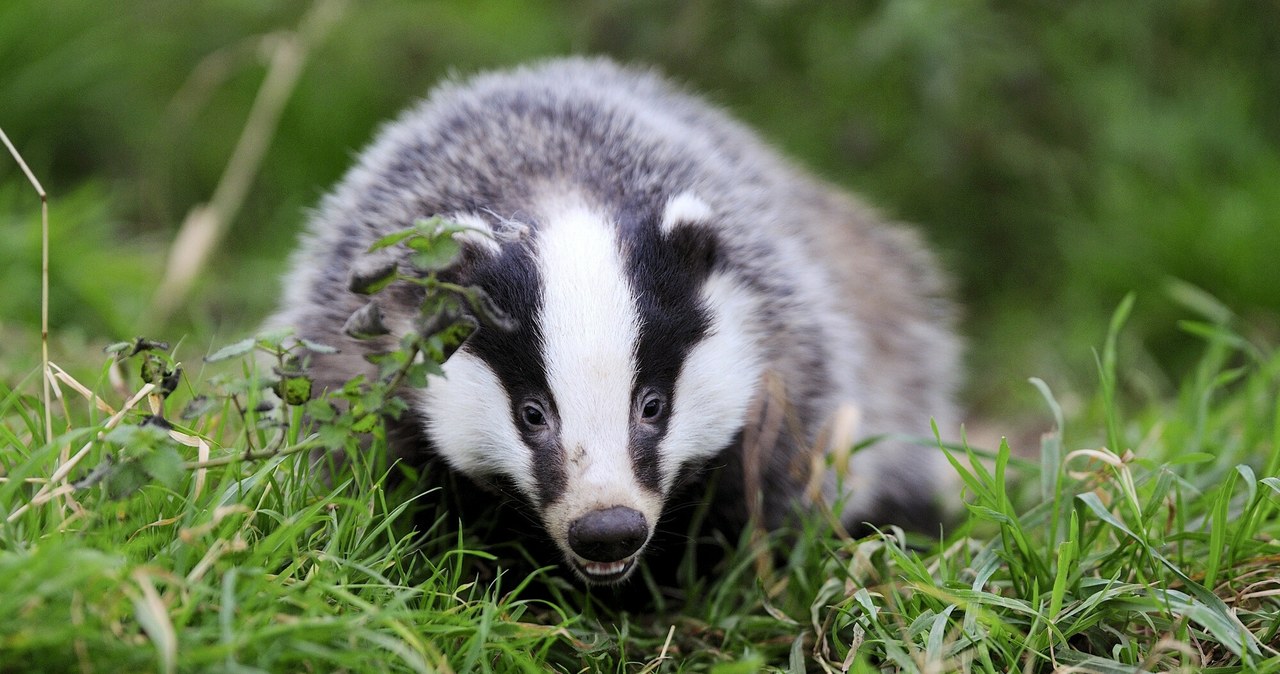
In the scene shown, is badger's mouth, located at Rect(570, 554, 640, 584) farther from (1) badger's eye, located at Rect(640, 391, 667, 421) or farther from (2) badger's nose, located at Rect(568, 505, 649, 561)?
(1) badger's eye, located at Rect(640, 391, 667, 421)

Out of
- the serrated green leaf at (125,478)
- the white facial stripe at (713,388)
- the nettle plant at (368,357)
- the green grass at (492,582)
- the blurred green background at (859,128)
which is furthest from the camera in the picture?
the blurred green background at (859,128)

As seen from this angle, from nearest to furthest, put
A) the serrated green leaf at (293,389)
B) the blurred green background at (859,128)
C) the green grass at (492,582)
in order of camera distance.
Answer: the green grass at (492,582), the serrated green leaf at (293,389), the blurred green background at (859,128)

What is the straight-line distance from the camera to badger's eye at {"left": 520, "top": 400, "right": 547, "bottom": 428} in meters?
2.61

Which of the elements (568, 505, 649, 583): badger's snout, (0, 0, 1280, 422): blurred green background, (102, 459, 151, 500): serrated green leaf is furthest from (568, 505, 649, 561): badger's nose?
(0, 0, 1280, 422): blurred green background

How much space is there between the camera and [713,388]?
109 inches

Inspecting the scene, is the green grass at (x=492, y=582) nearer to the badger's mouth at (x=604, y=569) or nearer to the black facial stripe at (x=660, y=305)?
the badger's mouth at (x=604, y=569)

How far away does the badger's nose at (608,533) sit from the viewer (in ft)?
8.14

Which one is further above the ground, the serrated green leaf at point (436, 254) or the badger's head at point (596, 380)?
the serrated green leaf at point (436, 254)

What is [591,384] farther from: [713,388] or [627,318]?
[713,388]

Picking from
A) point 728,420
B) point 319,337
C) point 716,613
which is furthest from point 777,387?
point 319,337

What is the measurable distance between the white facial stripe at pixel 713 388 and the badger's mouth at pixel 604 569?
19 cm

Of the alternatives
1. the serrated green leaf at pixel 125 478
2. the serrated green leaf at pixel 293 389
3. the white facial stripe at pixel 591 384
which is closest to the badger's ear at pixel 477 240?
the white facial stripe at pixel 591 384

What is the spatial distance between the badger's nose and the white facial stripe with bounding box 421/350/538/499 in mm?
187

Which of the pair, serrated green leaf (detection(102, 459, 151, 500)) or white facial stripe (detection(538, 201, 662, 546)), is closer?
serrated green leaf (detection(102, 459, 151, 500))
